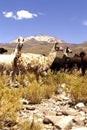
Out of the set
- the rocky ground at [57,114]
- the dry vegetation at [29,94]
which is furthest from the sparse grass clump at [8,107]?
the rocky ground at [57,114]

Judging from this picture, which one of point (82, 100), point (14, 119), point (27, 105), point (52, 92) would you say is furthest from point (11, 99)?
point (52, 92)

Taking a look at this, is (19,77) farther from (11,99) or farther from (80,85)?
(11,99)

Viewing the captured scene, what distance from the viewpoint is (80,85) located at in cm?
1102

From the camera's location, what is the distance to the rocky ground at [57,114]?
787cm

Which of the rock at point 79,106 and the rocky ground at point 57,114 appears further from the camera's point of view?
the rock at point 79,106

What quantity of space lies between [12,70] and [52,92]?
3140 mm

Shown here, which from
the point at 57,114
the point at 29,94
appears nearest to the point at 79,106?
the point at 57,114

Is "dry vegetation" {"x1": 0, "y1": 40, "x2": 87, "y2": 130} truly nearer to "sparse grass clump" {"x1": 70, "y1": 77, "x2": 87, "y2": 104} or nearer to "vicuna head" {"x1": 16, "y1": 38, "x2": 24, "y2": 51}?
"sparse grass clump" {"x1": 70, "y1": 77, "x2": 87, "y2": 104}

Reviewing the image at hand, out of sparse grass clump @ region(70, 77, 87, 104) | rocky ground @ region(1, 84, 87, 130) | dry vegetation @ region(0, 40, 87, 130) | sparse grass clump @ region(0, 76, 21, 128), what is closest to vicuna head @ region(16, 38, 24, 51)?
dry vegetation @ region(0, 40, 87, 130)

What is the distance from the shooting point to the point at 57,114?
9203mm

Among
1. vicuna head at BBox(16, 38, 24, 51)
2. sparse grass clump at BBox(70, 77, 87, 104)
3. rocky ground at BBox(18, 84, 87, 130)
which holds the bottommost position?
rocky ground at BBox(18, 84, 87, 130)

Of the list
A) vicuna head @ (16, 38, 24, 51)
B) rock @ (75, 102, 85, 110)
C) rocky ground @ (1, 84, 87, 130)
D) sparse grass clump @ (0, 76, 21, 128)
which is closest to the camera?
sparse grass clump @ (0, 76, 21, 128)

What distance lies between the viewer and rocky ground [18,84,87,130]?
7.87 metres

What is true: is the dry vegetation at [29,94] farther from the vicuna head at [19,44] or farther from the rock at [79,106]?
the vicuna head at [19,44]
